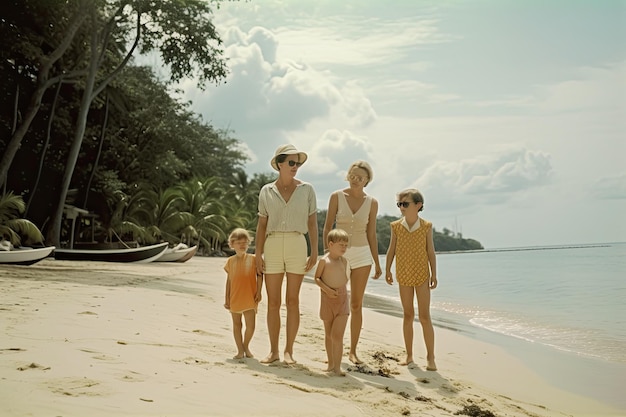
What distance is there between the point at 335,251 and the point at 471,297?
45.2 feet

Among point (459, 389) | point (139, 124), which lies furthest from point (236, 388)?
point (139, 124)

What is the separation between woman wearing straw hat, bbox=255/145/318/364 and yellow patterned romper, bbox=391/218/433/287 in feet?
2.96

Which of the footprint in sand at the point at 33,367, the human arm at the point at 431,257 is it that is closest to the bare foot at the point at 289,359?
the human arm at the point at 431,257

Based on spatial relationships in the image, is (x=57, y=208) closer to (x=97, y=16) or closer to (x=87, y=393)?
(x=97, y=16)

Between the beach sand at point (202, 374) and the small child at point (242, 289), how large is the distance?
0.67 ft

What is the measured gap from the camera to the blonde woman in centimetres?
513

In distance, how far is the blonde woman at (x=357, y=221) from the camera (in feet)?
16.8

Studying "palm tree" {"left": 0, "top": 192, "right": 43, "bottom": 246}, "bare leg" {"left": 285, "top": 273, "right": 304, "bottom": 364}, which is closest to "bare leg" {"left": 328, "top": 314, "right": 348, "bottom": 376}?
"bare leg" {"left": 285, "top": 273, "right": 304, "bottom": 364}

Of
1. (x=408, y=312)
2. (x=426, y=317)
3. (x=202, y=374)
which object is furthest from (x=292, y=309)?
(x=426, y=317)

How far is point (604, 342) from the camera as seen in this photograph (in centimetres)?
929

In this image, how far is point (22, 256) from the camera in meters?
13.8

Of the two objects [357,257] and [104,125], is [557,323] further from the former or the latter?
[104,125]

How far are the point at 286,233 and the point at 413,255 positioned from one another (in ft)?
3.89

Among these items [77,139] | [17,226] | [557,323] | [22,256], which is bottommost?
[557,323]
